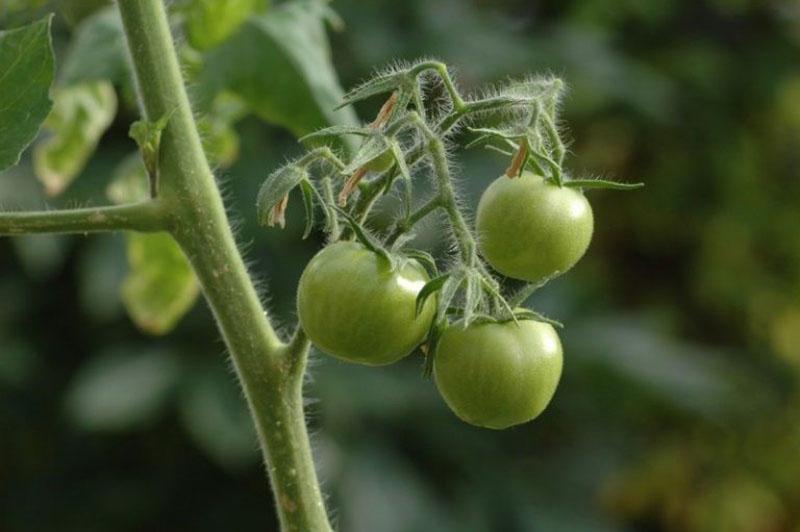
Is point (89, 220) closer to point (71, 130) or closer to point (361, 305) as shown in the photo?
point (361, 305)

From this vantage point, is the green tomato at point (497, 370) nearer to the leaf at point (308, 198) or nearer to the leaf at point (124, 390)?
the leaf at point (308, 198)

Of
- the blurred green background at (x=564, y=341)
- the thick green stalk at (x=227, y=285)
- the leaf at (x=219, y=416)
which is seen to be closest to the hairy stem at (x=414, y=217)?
the thick green stalk at (x=227, y=285)

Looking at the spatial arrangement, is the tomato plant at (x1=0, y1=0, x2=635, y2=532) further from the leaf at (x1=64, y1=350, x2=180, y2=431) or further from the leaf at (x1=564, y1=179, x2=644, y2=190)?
the leaf at (x1=64, y1=350, x2=180, y2=431)

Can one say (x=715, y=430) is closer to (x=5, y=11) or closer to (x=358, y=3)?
(x=358, y=3)

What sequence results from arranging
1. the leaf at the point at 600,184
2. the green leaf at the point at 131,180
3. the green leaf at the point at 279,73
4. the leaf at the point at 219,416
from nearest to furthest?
the leaf at the point at 600,184
the green leaf at the point at 279,73
the green leaf at the point at 131,180
the leaf at the point at 219,416

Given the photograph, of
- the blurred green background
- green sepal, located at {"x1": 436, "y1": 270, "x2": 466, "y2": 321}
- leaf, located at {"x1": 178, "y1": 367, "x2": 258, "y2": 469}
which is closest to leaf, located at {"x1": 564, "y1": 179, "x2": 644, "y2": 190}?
green sepal, located at {"x1": 436, "y1": 270, "x2": 466, "y2": 321}

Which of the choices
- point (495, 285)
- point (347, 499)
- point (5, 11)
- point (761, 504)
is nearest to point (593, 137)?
point (761, 504)

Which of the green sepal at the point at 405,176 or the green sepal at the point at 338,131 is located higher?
the green sepal at the point at 338,131
